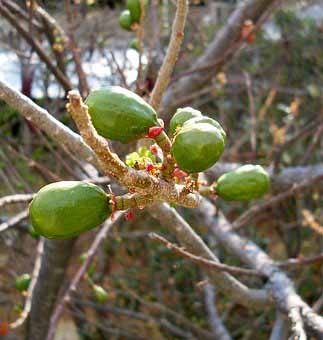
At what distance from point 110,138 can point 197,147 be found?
0.53ft

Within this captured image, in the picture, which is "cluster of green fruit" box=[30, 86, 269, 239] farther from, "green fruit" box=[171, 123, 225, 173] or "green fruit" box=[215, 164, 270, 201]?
"green fruit" box=[215, 164, 270, 201]

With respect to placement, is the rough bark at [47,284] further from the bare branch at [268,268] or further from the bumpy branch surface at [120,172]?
the bumpy branch surface at [120,172]

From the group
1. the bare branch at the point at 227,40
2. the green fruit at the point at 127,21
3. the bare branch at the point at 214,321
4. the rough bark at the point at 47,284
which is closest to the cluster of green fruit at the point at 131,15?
the green fruit at the point at 127,21

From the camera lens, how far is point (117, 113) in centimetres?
90

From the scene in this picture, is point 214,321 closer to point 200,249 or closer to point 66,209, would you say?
point 200,249

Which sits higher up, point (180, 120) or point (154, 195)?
point (180, 120)

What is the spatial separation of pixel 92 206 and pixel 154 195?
12 centimetres

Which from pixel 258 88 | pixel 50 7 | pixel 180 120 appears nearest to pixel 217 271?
pixel 180 120

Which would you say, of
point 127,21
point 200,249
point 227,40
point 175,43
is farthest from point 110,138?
point 227,40

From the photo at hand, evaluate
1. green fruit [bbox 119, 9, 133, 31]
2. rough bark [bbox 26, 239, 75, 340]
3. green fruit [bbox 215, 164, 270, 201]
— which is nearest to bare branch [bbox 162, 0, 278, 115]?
green fruit [bbox 119, 9, 133, 31]

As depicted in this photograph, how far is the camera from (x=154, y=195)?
89 centimetres

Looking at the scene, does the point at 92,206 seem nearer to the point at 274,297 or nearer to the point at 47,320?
the point at 274,297

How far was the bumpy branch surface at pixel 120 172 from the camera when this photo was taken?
26.2 inches

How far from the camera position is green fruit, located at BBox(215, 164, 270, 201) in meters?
1.34
